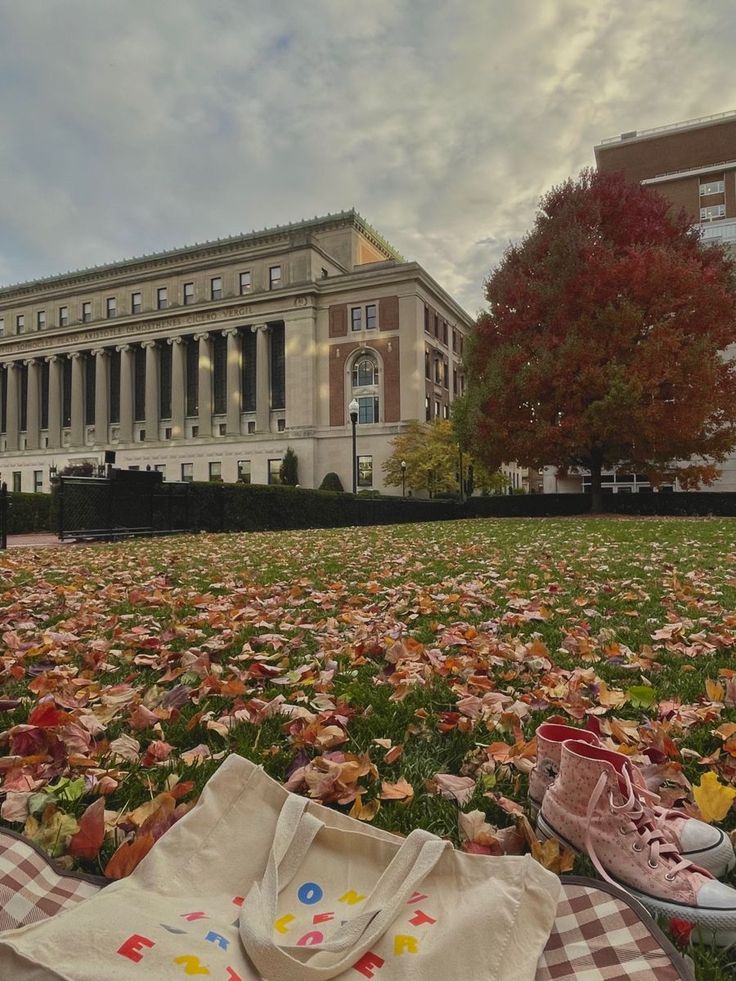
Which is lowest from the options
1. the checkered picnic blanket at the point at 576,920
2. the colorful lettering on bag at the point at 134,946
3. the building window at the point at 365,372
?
the checkered picnic blanket at the point at 576,920

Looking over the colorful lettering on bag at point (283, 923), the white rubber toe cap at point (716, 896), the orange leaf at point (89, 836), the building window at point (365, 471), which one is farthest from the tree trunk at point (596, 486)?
the building window at point (365, 471)

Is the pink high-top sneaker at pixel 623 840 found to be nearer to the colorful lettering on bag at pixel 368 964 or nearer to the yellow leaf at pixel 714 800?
the yellow leaf at pixel 714 800

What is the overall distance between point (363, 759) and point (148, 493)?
45.9ft

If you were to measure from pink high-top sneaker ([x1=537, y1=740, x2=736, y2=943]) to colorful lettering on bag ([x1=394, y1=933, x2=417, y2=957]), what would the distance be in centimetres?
61

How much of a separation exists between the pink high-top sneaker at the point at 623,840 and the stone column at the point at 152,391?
59.9 m

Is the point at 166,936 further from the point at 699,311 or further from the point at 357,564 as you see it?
the point at 699,311

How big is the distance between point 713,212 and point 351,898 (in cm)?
5940

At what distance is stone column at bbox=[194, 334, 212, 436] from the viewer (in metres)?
54.9

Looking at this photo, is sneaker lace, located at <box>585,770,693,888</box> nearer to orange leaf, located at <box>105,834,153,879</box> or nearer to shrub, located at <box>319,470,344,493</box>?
orange leaf, located at <box>105,834,153,879</box>

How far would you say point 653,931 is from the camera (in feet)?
4.26

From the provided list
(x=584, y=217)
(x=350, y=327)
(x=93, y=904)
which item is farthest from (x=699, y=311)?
(x=350, y=327)

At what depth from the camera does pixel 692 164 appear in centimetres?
4922

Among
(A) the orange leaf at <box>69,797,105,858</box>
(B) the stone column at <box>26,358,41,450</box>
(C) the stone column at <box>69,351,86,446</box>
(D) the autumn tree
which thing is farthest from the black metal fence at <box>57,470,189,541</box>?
(B) the stone column at <box>26,358,41,450</box>

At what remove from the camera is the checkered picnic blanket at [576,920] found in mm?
1205
